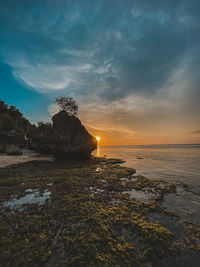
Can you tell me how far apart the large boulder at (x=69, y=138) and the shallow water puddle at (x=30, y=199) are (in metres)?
17.1

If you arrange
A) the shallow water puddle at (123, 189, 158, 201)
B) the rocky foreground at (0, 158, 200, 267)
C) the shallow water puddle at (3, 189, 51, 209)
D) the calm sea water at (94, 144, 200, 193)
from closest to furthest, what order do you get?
the rocky foreground at (0, 158, 200, 267) → the shallow water puddle at (3, 189, 51, 209) → the shallow water puddle at (123, 189, 158, 201) → the calm sea water at (94, 144, 200, 193)

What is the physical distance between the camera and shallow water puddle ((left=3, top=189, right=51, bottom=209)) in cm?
639

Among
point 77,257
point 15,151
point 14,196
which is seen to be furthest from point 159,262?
point 15,151

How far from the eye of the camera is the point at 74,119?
2592 centimetres

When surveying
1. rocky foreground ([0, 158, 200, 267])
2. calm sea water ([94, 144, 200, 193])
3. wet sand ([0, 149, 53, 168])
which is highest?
wet sand ([0, 149, 53, 168])

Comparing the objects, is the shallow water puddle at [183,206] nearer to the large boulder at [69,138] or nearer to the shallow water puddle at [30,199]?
the shallow water puddle at [30,199]

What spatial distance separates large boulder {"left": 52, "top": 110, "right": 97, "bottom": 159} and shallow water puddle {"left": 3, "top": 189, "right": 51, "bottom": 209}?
56.2 feet

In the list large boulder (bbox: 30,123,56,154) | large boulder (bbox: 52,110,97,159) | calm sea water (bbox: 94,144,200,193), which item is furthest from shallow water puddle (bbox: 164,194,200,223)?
large boulder (bbox: 30,123,56,154)

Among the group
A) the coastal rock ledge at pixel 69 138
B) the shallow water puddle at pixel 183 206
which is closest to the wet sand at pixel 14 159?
the coastal rock ledge at pixel 69 138

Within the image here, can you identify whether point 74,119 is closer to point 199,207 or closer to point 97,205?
point 97,205

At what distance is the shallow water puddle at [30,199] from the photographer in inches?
252

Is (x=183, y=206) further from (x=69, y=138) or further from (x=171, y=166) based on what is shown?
(x=69, y=138)

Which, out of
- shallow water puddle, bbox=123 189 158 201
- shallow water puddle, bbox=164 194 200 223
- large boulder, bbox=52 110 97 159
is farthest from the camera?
large boulder, bbox=52 110 97 159

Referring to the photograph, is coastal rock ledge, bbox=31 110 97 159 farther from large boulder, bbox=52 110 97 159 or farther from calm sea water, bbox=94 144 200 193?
calm sea water, bbox=94 144 200 193
